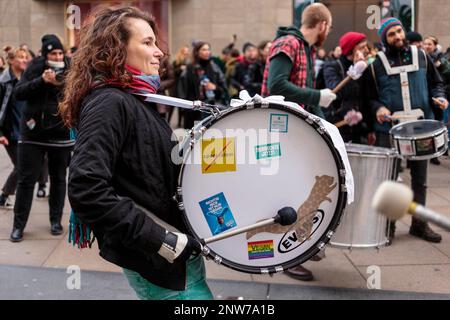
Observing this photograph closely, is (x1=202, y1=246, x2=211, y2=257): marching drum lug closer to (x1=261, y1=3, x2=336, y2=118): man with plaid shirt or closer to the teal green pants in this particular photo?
the teal green pants

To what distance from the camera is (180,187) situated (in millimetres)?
2188

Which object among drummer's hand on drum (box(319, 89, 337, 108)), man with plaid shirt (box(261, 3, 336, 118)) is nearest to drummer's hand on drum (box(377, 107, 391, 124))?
man with plaid shirt (box(261, 3, 336, 118))

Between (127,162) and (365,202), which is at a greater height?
(127,162)

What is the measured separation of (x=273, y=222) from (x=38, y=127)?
3.57m

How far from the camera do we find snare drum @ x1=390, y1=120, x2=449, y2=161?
14.2 ft

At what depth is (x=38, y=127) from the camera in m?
5.27

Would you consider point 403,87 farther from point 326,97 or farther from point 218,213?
point 218,213

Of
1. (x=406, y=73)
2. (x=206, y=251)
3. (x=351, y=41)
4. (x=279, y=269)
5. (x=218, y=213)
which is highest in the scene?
(x=351, y=41)

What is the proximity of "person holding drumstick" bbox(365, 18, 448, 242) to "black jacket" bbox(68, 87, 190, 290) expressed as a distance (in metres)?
3.35

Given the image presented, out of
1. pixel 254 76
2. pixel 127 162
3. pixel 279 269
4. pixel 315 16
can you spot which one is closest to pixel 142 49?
pixel 127 162

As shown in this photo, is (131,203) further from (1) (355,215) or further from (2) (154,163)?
(1) (355,215)

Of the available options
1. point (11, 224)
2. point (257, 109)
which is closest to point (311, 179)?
point (257, 109)
